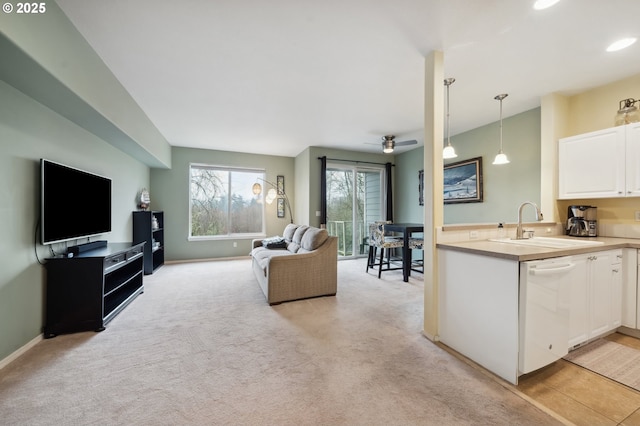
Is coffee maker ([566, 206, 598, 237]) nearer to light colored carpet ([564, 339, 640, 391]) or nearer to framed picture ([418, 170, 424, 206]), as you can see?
light colored carpet ([564, 339, 640, 391])

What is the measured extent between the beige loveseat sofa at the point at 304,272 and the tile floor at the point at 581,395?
7.23 ft

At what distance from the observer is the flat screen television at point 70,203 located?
2283 millimetres

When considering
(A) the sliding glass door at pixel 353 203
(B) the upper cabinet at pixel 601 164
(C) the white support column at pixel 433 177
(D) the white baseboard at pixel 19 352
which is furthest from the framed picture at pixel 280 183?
(B) the upper cabinet at pixel 601 164

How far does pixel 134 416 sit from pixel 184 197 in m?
5.01

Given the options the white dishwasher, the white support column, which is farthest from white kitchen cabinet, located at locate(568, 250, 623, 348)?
the white support column

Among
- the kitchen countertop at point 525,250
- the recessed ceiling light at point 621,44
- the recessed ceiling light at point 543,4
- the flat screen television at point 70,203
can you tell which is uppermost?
the recessed ceiling light at point 621,44

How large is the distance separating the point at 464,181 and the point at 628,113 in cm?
215

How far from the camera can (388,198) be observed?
247 inches

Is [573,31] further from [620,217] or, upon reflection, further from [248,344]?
[248,344]

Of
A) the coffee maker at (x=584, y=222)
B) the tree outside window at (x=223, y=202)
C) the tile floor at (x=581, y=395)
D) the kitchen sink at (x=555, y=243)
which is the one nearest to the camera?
the tile floor at (x=581, y=395)

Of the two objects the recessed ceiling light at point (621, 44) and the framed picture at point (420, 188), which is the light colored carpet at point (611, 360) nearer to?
the recessed ceiling light at point (621, 44)

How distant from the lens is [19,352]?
2004 mm

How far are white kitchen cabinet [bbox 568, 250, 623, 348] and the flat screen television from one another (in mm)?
4584

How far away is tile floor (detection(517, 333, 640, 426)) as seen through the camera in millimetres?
1417
